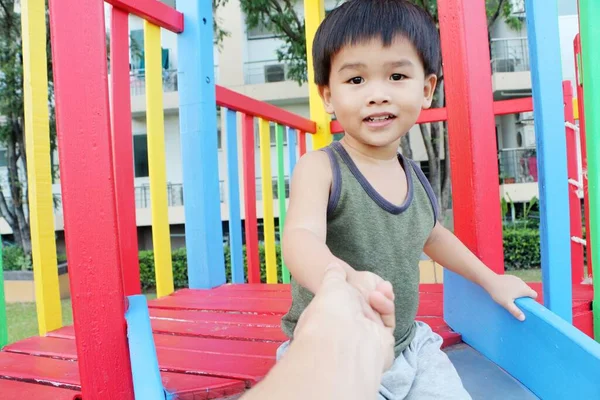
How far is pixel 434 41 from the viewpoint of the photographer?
106 cm

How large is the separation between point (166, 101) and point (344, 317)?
11811mm

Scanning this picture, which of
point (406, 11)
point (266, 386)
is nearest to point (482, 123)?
point (406, 11)

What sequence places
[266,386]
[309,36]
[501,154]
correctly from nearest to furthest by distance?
[266,386] → [309,36] → [501,154]

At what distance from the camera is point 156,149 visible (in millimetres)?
2006

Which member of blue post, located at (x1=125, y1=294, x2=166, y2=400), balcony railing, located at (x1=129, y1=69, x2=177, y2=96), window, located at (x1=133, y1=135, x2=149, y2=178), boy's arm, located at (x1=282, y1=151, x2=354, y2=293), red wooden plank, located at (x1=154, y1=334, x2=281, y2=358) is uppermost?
balcony railing, located at (x1=129, y1=69, x2=177, y2=96)

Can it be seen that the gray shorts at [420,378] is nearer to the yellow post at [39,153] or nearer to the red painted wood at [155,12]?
the yellow post at [39,153]

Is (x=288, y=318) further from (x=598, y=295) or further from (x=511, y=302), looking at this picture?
(x=598, y=295)

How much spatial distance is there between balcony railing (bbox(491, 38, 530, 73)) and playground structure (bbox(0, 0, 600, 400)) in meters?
10.4

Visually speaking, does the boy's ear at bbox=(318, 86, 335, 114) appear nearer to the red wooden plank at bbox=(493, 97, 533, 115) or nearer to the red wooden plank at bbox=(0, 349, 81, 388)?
the red wooden plank at bbox=(0, 349, 81, 388)

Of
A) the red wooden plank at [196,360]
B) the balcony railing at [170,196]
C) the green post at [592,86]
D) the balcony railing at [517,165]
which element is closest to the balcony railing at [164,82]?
the balcony railing at [170,196]

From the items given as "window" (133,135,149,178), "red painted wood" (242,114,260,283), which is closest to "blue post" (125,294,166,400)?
"red painted wood" (242,114,260,283)

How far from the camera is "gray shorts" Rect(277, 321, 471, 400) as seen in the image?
0.93m

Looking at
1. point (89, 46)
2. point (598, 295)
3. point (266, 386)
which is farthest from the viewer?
point (598, 295)

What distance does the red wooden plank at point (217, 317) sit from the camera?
1.49m
